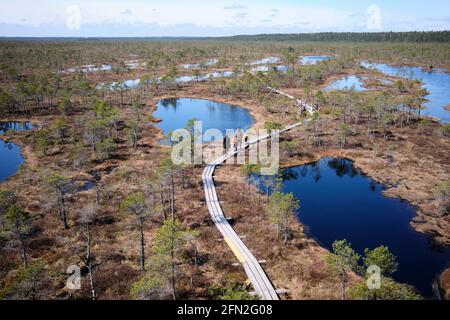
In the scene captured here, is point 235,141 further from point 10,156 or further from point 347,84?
point 347,84

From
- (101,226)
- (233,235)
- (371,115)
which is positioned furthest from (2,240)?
(371,115)

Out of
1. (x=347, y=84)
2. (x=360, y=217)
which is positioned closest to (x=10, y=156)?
(x=360, y=217)

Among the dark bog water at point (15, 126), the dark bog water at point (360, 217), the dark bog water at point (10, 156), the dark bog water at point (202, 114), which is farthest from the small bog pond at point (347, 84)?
the dark bog water at point (10, 156)

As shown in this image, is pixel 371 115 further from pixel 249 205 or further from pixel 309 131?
pixel 249 205

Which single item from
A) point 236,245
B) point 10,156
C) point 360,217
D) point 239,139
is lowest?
point 360,217

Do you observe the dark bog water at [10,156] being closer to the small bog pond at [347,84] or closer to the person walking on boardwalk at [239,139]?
the person walking on boardwalk at [239,139]

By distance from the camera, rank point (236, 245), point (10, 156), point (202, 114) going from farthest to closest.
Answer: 1. point (202, 114)
2. point (10, 156)
3. point (236, 245)

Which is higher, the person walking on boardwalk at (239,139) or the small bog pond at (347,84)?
the small bog pond at (347,84)
